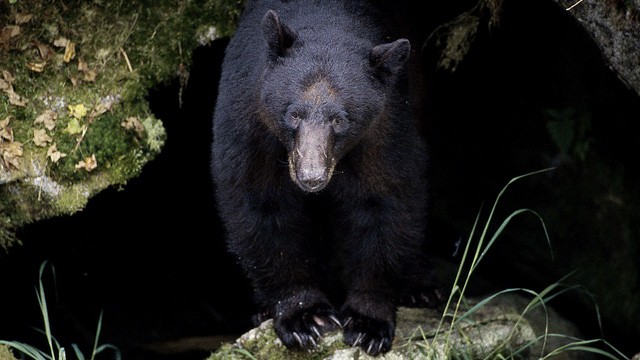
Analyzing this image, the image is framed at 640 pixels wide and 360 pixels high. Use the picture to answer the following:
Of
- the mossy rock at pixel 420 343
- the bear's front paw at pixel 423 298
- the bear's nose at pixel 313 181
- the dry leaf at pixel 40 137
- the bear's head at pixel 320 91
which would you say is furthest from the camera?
the bear's front paw at pixel 423 298

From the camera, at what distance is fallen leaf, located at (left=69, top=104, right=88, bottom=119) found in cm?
668

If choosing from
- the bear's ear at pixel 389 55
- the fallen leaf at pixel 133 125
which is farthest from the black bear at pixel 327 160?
the fallen leaf at pixel 133 125

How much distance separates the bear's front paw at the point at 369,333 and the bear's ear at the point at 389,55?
178 cm

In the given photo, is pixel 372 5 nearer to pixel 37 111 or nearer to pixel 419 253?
pixel 419 253

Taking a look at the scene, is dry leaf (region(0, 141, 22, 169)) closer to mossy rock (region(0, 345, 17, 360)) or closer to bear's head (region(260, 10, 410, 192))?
mossy rock (region(0, 345, 17, 360))

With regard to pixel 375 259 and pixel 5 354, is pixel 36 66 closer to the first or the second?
pixel 5 354

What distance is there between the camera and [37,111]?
664cm

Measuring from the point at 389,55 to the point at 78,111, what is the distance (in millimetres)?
2554

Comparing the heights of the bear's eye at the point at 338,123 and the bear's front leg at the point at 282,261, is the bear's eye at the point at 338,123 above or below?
above

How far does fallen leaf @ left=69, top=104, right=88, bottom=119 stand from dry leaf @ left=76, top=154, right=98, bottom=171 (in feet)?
1.02

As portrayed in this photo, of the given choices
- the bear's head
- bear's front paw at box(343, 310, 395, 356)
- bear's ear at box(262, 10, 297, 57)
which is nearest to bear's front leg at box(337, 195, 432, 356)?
bear's front paw at box(343, 310, 395, 356)

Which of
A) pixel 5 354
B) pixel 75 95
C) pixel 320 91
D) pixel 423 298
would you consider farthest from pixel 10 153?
pixel 423 298

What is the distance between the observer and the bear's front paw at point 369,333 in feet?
20.0

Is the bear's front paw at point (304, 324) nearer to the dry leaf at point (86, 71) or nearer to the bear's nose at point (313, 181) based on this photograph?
the bear's nose at point (313, 181)
